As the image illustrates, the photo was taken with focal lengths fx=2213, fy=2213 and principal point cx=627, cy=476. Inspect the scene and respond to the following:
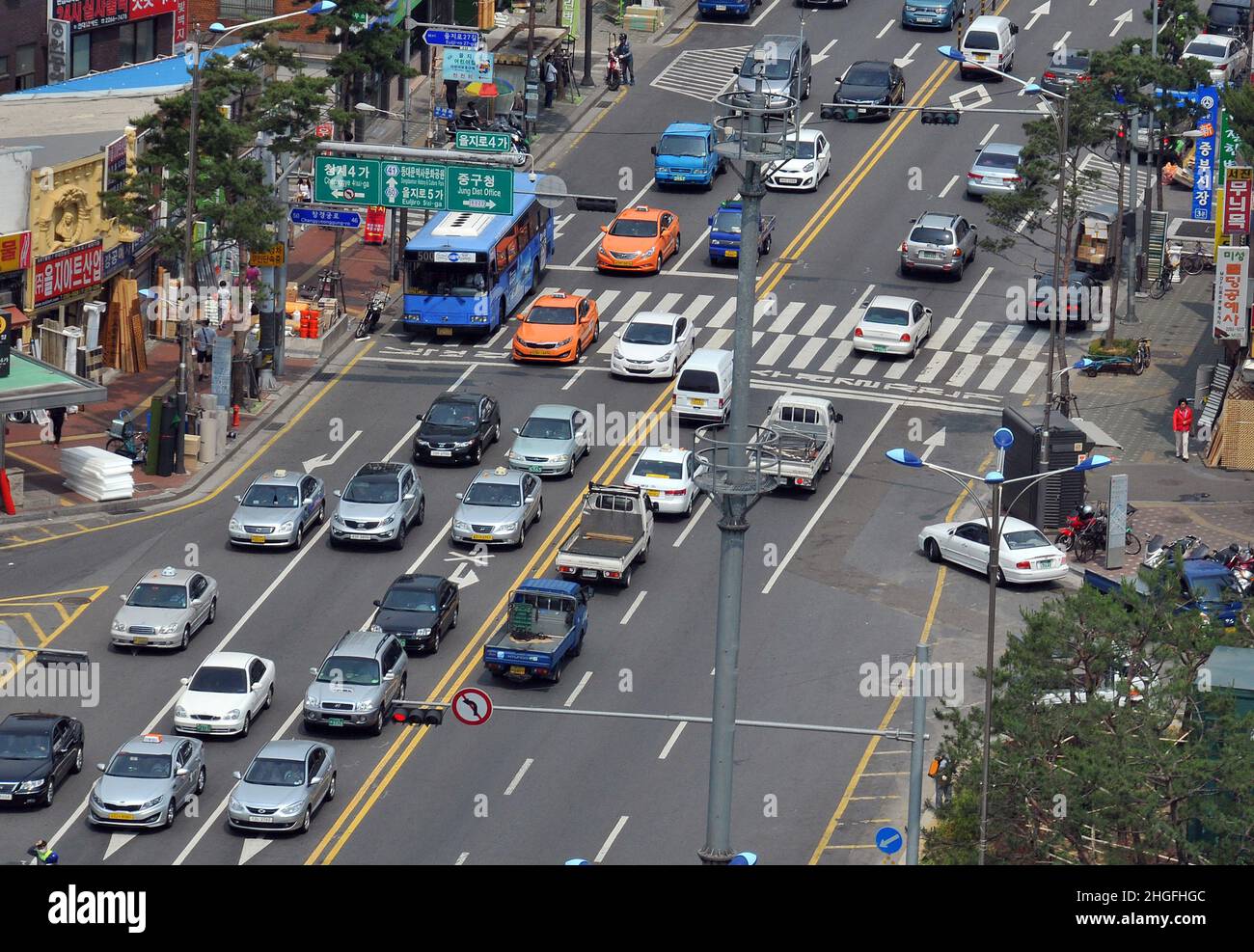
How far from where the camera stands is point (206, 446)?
2280 inches

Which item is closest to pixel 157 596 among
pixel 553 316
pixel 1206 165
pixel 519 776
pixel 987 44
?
pixel 519 776

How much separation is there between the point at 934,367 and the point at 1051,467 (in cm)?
1100

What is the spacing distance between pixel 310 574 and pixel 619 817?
43.2ft

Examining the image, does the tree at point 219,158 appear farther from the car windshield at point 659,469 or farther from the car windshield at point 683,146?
the car windshield at point 683,146

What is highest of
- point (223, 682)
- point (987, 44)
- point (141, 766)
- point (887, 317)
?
point (987, 44)

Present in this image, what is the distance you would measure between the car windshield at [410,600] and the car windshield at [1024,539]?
13645 mm

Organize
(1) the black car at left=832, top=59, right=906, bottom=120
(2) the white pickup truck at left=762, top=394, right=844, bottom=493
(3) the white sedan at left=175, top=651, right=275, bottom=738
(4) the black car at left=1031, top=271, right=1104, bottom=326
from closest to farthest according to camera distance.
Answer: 1. (3) the white sedan at left=175, top=651, right=275, bottom=738
2. (2) the white pickup truck at left=762, top=394, right=844, bottom=493
3. (4) the black car at left=1031, top=271, right=1104, bottom=326
4. (1) the black car at left=832, top=59, right=906, bottom=120

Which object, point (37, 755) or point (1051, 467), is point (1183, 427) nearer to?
point (1051, 467)

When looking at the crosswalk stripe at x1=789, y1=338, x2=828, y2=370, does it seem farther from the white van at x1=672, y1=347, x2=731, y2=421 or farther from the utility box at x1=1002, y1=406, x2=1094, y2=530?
the utility box at x1=1002, y1=406, x2=1094, y2=530

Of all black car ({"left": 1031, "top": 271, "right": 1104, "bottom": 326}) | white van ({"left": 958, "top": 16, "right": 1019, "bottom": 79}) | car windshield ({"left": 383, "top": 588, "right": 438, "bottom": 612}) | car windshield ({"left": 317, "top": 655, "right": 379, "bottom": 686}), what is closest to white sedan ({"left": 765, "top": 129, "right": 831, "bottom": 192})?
white van ({"left": 958, "top": 16, "right": 1019, "bottom": 79})

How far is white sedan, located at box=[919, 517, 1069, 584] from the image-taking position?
51.0 m

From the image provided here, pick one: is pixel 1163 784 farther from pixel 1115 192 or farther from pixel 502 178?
pixel 1115 192

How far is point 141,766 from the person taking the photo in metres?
40.2

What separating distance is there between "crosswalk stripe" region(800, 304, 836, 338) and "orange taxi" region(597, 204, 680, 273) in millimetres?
5807
